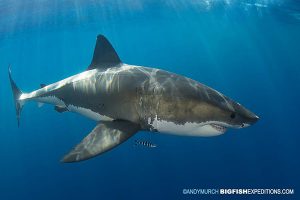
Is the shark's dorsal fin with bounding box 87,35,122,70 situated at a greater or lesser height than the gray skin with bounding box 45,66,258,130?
greater

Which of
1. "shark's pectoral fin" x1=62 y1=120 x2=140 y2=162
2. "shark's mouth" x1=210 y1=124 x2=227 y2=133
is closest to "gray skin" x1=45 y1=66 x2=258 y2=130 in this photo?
"shark's mouth" x1=210 y1=124 x2=227 y2=133

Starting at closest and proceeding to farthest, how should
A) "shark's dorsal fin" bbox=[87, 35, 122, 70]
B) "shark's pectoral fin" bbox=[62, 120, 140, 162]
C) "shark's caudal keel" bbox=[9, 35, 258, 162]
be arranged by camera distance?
"shark's pectoral fin" bbox=[62, 120, 140, 162] → "shark's caudal keel" bbox=[9, 35, 258, 162] → "shark's dorsal fin" bbox=[87, 35, 122, 70]

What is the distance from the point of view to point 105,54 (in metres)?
7.43

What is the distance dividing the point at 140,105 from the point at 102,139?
3.31ft

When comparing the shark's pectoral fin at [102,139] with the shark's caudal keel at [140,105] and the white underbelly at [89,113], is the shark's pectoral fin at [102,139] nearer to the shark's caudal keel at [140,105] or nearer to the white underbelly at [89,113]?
the shark's caudal keel at [140,105]

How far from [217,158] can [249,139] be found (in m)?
4.43

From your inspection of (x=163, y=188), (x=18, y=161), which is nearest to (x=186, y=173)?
(x=163, y=188)

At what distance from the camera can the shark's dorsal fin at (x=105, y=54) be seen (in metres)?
7.34

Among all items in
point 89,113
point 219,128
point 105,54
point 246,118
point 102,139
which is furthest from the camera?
point 105,54

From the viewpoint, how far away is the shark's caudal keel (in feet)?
16.5

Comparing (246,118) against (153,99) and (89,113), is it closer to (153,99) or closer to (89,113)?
(153,99)

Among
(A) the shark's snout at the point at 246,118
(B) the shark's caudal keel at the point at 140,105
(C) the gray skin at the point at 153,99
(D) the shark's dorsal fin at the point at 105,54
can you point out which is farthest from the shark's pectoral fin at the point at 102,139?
(D) the shark's dorsal fin at the point at 105,54

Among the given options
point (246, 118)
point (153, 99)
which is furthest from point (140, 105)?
point (246, 118)

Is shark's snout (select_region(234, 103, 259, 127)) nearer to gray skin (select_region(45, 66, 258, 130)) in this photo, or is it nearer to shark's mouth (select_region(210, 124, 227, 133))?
gray skin (select_region(45, 66, 258, 130))
